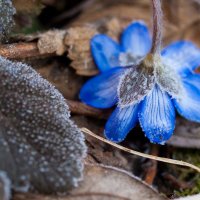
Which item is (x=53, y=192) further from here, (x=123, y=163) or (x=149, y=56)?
(x=149, y=56)

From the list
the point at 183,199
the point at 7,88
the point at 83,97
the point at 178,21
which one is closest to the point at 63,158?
the point at 7,88

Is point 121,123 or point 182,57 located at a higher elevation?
point 182,57

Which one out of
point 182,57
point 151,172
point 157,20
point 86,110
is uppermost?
point 157,20

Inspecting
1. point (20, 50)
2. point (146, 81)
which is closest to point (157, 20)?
point (146, 81)

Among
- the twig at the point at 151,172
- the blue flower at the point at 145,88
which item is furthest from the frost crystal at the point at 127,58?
the twig at the point at 151,172

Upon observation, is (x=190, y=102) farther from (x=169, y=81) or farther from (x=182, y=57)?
(x=182, y=57)

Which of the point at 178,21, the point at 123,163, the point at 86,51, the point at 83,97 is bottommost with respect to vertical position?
the point at 123,163
